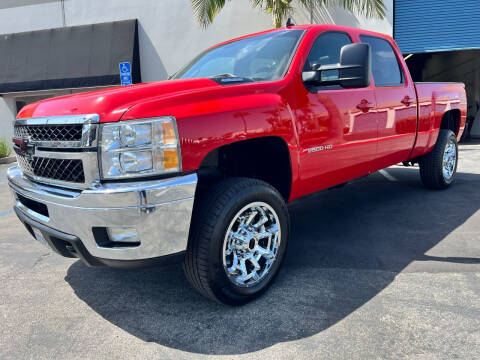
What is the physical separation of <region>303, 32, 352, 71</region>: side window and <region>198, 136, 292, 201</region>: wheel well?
73 centimetres

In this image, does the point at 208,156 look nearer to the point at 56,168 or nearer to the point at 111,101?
the point at 111,101

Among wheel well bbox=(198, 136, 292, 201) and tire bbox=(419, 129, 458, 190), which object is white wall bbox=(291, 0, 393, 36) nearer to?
tire bbox=(419, 129, 458, 190)

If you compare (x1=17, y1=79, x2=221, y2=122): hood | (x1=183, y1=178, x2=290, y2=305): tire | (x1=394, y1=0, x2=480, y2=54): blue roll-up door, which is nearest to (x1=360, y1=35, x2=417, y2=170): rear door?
(x1=183, y1=178, x2=290, y2=305): tire

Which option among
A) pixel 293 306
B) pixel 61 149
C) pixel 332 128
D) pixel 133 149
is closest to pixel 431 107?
pixel 332 128

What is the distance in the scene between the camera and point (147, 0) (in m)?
14.5

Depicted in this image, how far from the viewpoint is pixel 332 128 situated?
330 cm

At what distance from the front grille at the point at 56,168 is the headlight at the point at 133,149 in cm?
21

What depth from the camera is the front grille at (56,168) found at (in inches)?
91.2

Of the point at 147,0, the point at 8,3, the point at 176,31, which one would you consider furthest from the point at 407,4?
the point at 8,3

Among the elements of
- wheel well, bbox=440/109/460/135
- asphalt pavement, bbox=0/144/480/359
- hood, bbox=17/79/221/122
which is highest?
hood, bbox=17/79/221/122

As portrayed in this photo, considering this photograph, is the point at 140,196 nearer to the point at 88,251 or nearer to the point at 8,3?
the point at 88,251

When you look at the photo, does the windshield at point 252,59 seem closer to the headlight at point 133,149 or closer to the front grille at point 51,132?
the headlight at point 133,149

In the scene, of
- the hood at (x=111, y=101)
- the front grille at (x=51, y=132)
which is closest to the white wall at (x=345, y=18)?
the hood at (x=111, y=101)

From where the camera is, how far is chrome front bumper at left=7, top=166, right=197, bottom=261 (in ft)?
7.06
